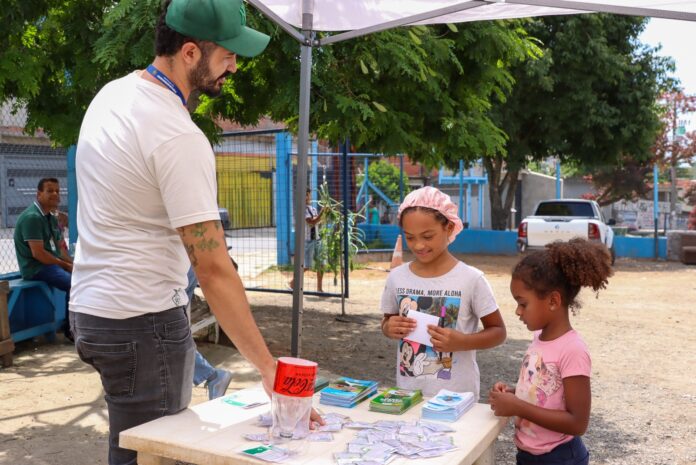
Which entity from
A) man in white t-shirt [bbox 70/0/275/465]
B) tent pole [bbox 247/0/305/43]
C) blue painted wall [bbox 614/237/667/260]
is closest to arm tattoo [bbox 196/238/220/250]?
man in white t-shirt [bbox 70/0/275/465]

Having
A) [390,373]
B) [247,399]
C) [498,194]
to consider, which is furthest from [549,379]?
[498,194]

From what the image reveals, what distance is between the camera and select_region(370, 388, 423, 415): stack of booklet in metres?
2.33

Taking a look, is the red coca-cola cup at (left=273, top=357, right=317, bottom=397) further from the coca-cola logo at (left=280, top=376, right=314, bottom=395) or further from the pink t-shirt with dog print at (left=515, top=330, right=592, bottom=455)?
the pink t-shirt with dog print at (left=515, top=330, right=592, bottom=455)

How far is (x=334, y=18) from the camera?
445 cm

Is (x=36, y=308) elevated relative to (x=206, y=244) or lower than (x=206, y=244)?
lower

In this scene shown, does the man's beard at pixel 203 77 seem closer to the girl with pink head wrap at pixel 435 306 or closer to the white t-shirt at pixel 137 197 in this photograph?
the white t-shirt at pixel 137 197

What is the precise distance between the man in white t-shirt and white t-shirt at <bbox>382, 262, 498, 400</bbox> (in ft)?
3.47

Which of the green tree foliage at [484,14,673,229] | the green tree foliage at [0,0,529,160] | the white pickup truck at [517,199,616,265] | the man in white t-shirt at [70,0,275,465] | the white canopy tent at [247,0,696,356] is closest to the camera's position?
the man in white t-shirt at [70,0,275,465]

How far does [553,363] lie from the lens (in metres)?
2.43

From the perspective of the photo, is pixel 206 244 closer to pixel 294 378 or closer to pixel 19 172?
pixel 294 378

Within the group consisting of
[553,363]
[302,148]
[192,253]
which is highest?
[302,148]

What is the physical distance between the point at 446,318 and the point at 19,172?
273 inches

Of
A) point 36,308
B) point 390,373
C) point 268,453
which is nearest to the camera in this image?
point 268,453

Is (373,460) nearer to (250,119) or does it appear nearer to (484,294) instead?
(484,294)
